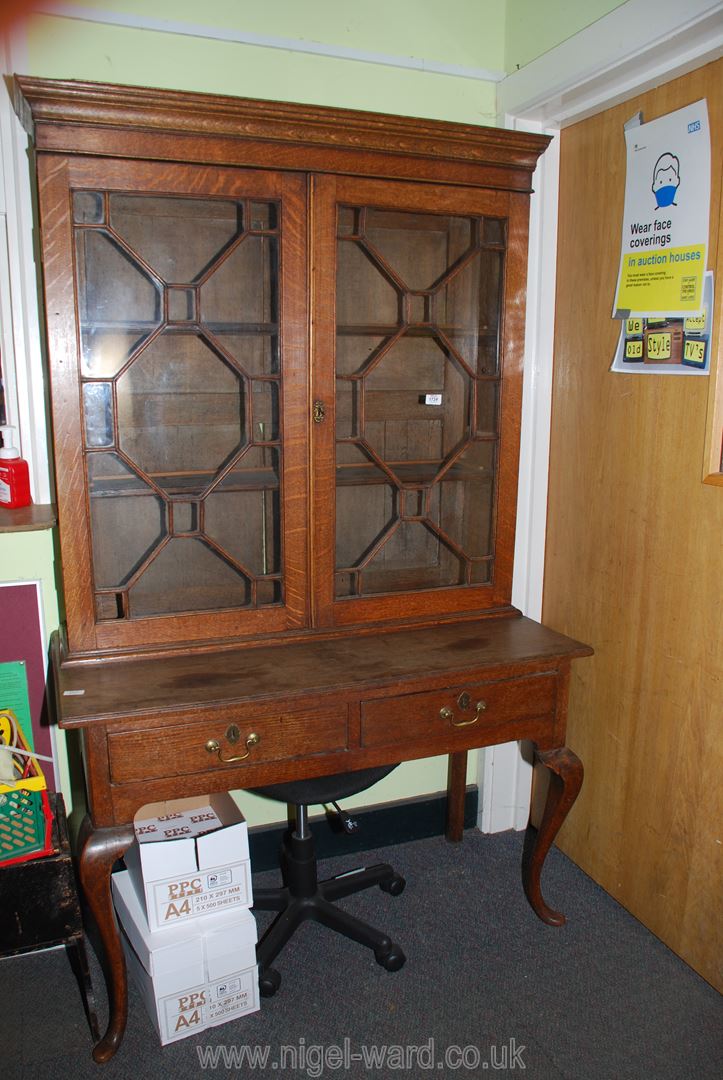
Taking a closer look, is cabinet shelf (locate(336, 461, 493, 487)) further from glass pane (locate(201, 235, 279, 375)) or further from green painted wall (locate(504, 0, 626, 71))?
green painted wall (locate(504, 0, 626, 71))

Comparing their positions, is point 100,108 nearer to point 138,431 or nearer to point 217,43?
point 217,43

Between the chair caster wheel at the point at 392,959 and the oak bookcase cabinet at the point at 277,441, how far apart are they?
14.8 inches

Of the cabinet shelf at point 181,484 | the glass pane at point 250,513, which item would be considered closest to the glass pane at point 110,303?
the cabinet shelf at point 181,484

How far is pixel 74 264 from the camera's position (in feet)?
5.36

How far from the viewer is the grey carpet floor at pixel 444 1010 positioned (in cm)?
169

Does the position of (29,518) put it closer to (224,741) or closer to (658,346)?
(224,741)

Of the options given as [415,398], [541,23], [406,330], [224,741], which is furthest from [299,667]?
[541,23]

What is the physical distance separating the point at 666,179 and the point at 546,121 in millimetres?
455

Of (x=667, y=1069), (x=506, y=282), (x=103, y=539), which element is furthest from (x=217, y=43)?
(x=667, y=1069)

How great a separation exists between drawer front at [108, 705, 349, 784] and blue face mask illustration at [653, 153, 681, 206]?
4.27 ft

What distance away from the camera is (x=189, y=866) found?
173 cm

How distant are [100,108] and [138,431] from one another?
621 mm

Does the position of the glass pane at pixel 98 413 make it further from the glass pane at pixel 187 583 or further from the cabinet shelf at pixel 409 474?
the cabinet shelf at pixel 409 474

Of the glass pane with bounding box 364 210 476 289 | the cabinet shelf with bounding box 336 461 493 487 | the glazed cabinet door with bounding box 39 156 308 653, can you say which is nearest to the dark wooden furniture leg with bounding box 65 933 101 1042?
the glazed cabinet door with bounding box 39 156 308 653
